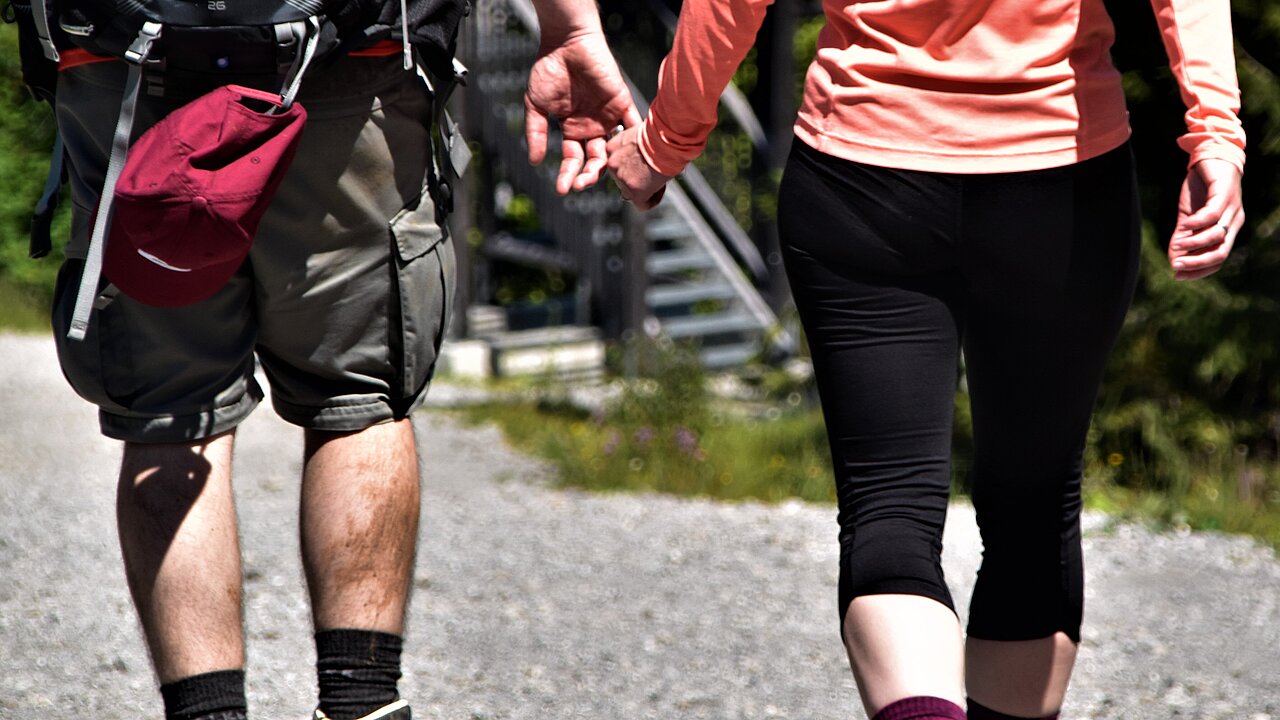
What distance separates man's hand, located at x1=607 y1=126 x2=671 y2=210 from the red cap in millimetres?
472

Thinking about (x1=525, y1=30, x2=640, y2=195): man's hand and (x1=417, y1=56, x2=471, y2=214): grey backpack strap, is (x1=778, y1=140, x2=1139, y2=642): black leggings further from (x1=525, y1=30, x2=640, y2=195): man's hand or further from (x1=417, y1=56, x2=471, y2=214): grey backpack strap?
(x1=417, y1=56, x2=471, y2=214): grey backpack strap

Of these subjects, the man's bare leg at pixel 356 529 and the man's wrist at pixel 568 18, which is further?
the man's wrist at pixel 568 18

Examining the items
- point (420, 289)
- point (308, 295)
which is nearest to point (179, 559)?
point (308, 295)

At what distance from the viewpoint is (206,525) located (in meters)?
2.42

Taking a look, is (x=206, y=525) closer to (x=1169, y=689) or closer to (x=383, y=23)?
(x=383, y=23)

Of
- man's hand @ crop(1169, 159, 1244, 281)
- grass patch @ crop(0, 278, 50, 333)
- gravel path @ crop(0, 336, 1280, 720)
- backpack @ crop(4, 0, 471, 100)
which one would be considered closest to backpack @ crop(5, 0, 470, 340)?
backpack @ crop(4, 0, 471, 100)

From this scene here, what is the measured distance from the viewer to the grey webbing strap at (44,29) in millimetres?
2232

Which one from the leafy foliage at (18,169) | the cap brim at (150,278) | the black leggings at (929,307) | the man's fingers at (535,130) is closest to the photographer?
the black leggings at (929,307)

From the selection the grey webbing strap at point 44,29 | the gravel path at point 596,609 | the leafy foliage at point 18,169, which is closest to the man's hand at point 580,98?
the grey webbing strap at point 44,29

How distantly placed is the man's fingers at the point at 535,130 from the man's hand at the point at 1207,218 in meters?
1.11

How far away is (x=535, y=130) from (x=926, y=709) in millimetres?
1222

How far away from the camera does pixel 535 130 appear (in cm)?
271

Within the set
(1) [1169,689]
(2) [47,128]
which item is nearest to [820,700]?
(1) [1169,689]

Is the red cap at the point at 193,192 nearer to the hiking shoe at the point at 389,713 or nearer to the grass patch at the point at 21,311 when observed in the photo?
the hiking shoe at the point at 389,713
